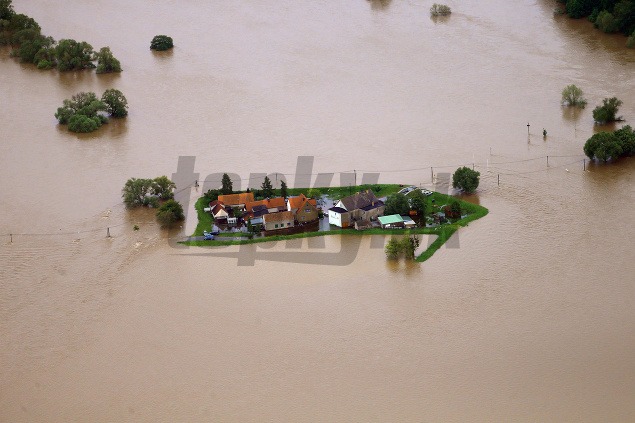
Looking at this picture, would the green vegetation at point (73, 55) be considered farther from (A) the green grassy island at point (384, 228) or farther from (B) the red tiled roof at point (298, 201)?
(B) the red tiled roof at point (298, 201)

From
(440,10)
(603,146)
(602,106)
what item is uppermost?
(440,10)

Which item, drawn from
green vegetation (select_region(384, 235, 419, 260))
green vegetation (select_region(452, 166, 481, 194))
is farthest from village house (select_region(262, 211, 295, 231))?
green vegetation (select_region(452, 166, 481, 194))

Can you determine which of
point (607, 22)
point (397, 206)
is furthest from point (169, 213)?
point (607, 22)

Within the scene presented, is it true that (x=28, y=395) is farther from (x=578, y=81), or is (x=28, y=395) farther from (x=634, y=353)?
(x=578, y=81)

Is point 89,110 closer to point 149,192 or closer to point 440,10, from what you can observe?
point 149,192

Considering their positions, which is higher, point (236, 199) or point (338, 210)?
point (236, 199)
